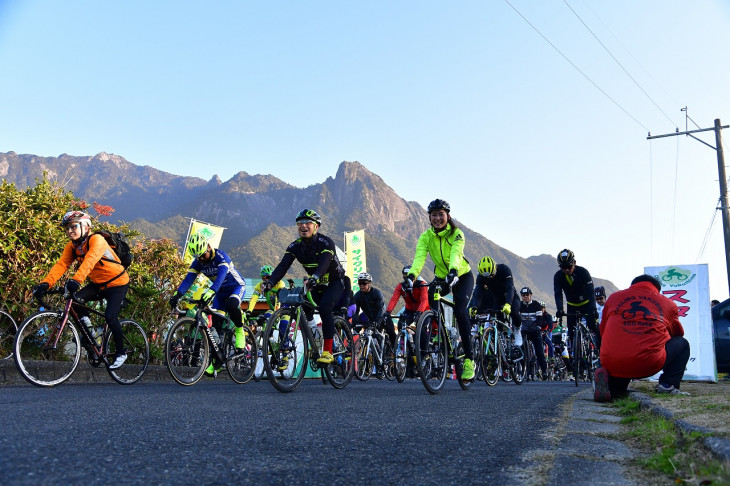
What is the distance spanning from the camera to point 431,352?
7.02 meters

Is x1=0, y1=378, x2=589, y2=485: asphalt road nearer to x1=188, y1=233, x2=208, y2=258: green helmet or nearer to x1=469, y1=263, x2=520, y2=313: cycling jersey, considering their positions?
x1=188, y1=233, x2=208, y2=258: green helmet

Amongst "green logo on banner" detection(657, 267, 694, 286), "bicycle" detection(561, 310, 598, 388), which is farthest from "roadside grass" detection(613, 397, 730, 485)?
"green logo on banner" detection(657, 267, 694, 286)

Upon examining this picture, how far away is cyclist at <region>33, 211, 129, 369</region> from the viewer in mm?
6668

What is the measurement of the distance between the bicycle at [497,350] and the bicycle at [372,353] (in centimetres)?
227

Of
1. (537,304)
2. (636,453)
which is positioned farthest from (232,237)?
(636,453)

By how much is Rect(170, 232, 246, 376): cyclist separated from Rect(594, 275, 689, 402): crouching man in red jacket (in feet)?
16.0

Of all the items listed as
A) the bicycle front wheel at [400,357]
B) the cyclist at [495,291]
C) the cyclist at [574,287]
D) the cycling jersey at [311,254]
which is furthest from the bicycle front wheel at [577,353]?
the cycling jersey at [311,254]

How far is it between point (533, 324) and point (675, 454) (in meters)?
10.8

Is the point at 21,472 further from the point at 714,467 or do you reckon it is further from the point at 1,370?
the point at 1,370

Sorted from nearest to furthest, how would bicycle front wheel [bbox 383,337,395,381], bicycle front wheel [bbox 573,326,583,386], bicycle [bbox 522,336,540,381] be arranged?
bicycle front wheel [bbox 573,326,583,386]
bicycle front wheel [bbox 383,337,395,381]
bicycle [bbox 522,336,540,381]

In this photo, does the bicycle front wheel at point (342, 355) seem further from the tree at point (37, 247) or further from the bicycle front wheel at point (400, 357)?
the tree at point (37, 247)

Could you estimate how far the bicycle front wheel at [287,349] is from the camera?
6708mm

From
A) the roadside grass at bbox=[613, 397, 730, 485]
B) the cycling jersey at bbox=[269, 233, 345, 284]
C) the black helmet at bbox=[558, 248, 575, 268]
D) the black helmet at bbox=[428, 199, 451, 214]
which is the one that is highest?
the black helmet at bbox=[428, 199, 451, 214]

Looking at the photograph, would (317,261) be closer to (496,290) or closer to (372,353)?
(496,290)
